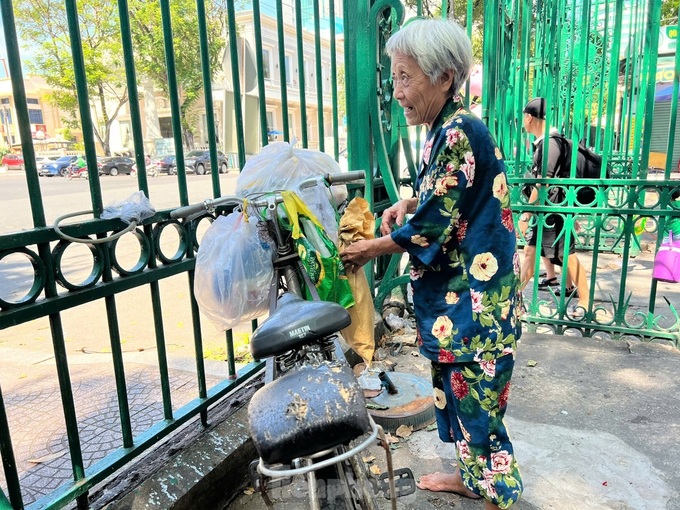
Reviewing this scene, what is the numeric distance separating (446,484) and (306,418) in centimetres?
139

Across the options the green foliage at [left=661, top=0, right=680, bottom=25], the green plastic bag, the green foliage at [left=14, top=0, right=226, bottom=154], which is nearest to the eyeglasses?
the green plastic bag

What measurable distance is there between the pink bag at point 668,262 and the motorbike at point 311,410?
3016 mm

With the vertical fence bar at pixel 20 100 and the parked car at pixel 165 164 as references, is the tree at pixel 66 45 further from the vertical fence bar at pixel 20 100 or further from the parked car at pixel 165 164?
the vertical fence bar at pixel 20 100

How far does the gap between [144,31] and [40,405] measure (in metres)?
19.6

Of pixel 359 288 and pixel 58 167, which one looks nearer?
pixel 359 288

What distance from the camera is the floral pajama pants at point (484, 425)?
1778mm

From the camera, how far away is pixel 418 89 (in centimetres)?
175

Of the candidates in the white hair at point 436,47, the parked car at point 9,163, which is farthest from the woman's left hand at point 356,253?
the parked car at point 9,163

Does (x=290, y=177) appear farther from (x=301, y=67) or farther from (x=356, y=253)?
(x=301, y=67)

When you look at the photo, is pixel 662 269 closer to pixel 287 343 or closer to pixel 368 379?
pixel 368 379

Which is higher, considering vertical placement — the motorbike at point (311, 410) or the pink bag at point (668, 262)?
the motorbike at point (311, 410)

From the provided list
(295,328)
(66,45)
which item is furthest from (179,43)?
(295,328)

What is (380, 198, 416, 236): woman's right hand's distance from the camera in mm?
2168

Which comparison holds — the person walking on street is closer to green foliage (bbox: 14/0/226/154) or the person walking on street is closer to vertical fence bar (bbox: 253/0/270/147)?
vertical fence bar (bbox: 253/0/270/147)
